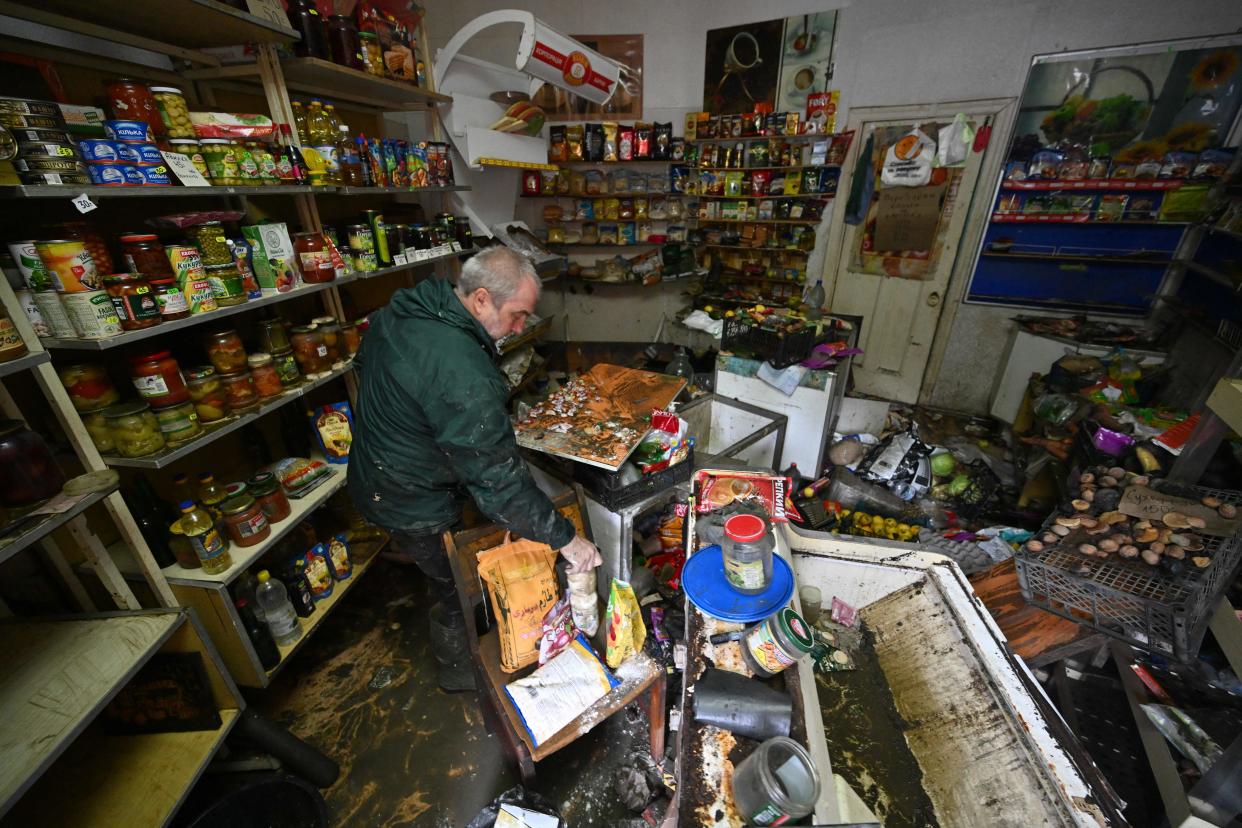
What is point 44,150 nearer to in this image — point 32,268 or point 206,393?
point 32,268

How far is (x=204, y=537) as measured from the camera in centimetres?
163

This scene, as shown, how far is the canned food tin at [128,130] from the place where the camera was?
1374 mm

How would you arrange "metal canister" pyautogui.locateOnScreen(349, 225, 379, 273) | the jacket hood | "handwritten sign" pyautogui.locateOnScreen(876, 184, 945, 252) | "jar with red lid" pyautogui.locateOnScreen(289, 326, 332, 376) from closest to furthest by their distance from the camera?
the jacket hood
"jar with red lid" pyautogui.locateOnScreen(289, 326, 332, 376)
"metal canister" pyautogui.locateOnScreen(349, 225, 379, 273)
"handwritten sign" pyautogui.locateOnScreen(876, 184, 945, 252)

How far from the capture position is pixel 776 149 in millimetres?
4496

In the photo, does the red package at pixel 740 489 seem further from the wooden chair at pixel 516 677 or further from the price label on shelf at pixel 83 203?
the price label on shelf at pixel 83 203

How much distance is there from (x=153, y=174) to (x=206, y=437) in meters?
0.83

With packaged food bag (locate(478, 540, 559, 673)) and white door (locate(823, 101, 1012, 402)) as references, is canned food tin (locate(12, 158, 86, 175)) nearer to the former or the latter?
packaged food bag (locate(478, 540, 559, 673))

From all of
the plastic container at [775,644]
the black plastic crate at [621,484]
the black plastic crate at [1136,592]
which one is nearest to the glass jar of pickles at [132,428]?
the black plastic crate at [621,484]

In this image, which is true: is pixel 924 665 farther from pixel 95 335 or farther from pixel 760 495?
pixel 95 335

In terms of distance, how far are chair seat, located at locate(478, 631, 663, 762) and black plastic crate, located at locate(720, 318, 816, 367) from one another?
6.29 feet

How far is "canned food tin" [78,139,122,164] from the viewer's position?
1.32 metres

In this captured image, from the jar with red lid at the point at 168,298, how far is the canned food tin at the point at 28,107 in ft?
1.44

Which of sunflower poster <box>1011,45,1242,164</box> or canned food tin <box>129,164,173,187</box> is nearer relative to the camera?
canned food tin <box>129,164,173,187</box>

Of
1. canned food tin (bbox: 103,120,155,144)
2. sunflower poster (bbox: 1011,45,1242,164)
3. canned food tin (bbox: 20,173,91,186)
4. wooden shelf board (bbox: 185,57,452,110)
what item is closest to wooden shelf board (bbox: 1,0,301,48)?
wooden shelf board (bbox: 185,57,452,110)
